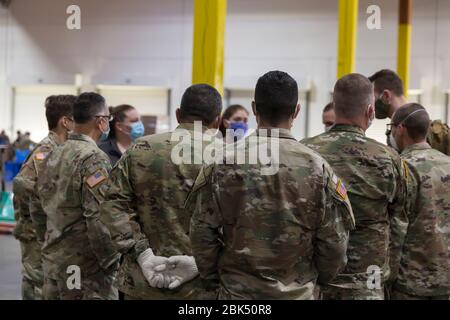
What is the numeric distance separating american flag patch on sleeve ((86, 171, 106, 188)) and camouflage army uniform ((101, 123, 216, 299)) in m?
0.46

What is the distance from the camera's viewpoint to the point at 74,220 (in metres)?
3.44

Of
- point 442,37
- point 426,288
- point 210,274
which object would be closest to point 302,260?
point 210,274

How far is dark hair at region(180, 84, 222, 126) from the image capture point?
2.85 metres

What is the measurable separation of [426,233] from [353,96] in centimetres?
98

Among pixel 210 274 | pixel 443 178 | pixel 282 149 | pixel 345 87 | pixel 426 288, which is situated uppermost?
pixel 345 87

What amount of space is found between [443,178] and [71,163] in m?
2.16

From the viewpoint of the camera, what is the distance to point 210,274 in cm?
246

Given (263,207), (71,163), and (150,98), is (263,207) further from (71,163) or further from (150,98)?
(150,98)

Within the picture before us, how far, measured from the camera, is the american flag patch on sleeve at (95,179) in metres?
3.29

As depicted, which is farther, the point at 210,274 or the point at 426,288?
the point at 426,288

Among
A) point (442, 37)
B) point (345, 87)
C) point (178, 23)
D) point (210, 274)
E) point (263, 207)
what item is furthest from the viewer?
point (178, 23)

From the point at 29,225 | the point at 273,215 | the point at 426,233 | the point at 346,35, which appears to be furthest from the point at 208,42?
the point at 346,35

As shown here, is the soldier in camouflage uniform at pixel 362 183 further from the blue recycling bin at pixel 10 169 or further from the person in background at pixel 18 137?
the person in background at pixel 18 137

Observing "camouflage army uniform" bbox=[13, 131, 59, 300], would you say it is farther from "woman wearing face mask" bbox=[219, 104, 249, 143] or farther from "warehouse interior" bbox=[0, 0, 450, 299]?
"warehouse interior" bbox=[0, 0, 450, 299]
